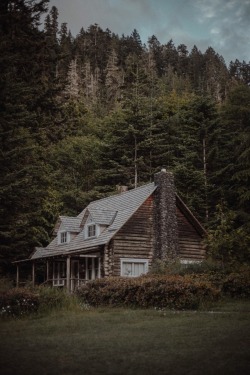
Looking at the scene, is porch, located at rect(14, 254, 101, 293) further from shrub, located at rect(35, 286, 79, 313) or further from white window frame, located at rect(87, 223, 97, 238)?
shrub, located at rect(35, 286, 79, 313)

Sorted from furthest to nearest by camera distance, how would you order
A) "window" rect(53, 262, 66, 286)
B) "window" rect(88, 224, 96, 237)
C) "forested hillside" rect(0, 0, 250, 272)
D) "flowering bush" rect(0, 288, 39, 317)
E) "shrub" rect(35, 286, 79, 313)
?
"window" rect(53, 262, 66, 286) < "forested hillside" rect(0, 0, 250, 272) < "window" rect(88, 224, 96, 237) < "shrub" rect(35, 286, 79, 313) < "flowering bush" rect(0, 288, 39, 317)

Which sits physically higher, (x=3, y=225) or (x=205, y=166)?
(x=205, y=166)

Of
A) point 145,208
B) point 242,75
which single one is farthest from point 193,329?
point 242,75

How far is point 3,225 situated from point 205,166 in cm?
2225

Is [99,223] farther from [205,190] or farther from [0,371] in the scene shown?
[0,371]

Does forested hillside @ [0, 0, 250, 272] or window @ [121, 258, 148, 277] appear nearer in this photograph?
window @ [121, 258, 148, 277]

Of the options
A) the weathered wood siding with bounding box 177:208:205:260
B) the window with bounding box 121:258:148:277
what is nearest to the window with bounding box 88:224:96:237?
the window with bounding box 121:258:148:277

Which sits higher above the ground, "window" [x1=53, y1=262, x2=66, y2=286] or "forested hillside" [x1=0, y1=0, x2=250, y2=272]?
"forested hillside" [x1=0, y1=0, x2=250, y2=272]

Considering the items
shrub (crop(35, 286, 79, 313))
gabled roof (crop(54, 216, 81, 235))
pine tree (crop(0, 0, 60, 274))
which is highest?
pine tree (crop(0, 0, 60, 274))

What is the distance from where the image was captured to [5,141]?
33344 millimetres

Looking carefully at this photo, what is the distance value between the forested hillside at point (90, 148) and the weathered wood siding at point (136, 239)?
481 cm

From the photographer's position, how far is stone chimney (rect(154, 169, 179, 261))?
31161mm

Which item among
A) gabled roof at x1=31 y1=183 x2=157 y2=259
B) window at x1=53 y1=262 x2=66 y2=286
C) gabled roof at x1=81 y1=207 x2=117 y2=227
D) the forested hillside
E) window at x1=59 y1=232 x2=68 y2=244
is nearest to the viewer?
gabled roof at x1=31 y1=183 x2=157 y2=259

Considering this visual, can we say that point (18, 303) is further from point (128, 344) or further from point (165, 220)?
point (165, 220)
